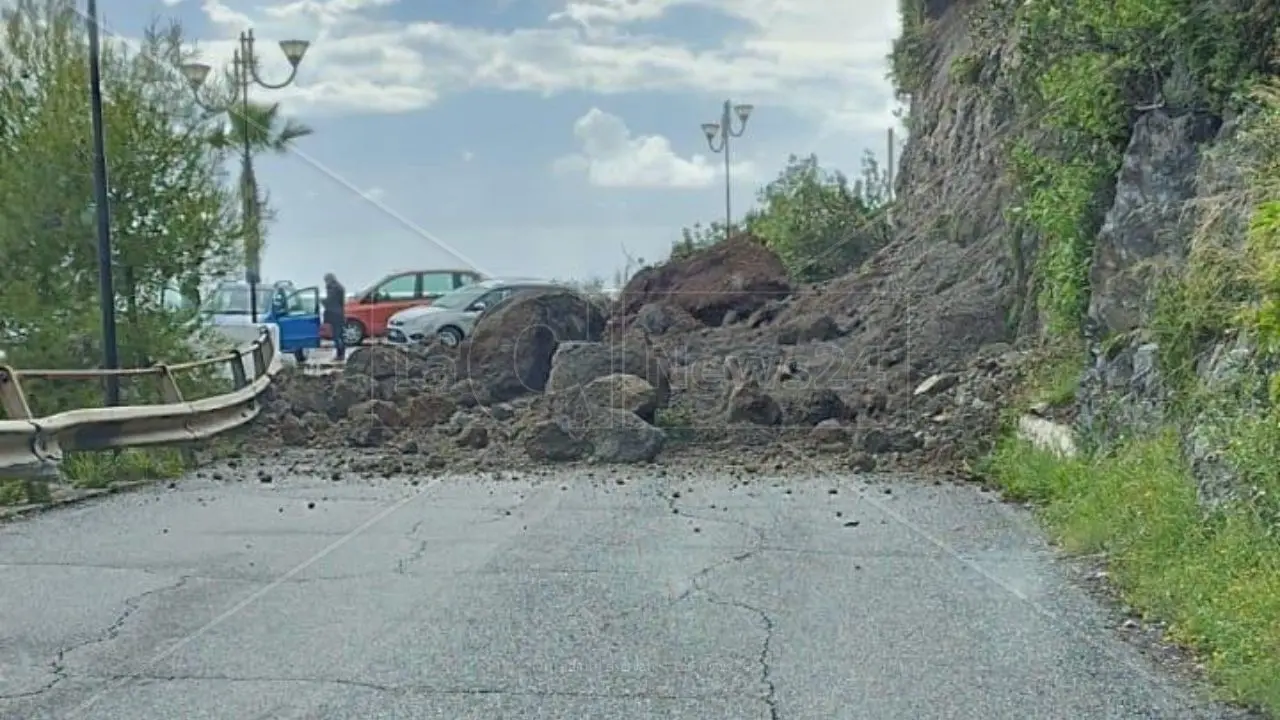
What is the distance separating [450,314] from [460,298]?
901mm

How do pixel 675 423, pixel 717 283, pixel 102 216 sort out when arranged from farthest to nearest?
1. pixel 717 283
2. pixel 675 423
3. pixel 102 216

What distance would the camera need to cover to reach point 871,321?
23719 mm

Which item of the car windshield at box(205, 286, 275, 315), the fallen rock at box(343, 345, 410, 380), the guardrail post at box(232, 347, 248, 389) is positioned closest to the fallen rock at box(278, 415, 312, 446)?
the guardrail post at box(232, 347, 248, 389)

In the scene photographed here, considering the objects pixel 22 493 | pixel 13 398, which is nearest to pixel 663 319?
pixel 22 493

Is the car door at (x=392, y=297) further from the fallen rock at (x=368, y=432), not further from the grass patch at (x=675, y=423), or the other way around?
the grass patch at (x=675, y=423)


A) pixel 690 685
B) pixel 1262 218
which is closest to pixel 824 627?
pixel 690 685

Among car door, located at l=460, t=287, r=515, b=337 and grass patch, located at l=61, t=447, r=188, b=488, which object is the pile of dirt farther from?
car door, located at l=460, t=287, r=515, b=337

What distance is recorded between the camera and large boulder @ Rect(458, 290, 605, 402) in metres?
21.0

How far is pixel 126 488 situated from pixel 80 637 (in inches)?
226

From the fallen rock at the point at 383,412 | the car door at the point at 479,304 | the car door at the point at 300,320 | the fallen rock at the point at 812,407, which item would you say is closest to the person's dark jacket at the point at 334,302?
the car door at the point at 300,320

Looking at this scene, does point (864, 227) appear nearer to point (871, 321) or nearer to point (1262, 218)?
point (871, 321)

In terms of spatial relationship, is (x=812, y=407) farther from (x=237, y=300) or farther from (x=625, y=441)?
(x=237, y=300)

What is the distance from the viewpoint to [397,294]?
128ft

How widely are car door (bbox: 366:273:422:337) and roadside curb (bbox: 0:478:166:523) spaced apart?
24.7 meters
